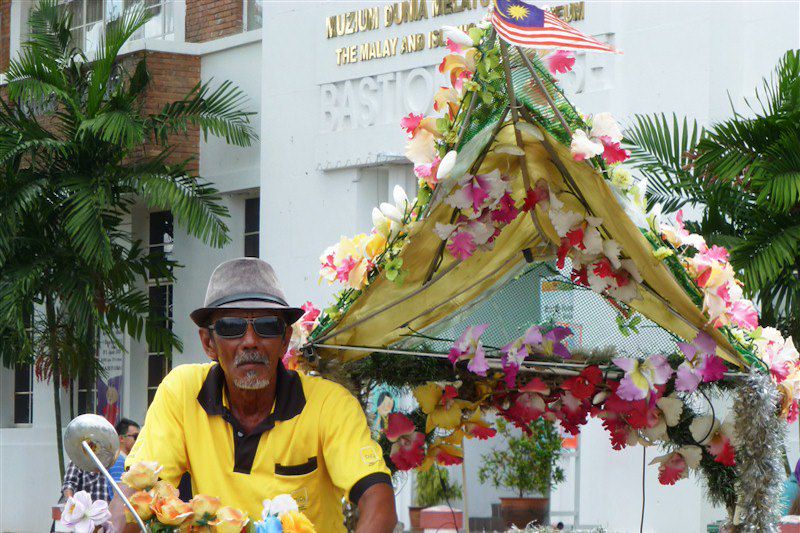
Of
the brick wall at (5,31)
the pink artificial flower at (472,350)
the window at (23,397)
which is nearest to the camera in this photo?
the pink artificial flower at (472,350)

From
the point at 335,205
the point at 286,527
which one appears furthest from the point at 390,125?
the point at 286,527

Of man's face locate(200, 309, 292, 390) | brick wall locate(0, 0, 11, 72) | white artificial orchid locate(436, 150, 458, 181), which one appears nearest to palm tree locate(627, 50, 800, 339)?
white artificial orchid locate(436, 150, 458, 181)

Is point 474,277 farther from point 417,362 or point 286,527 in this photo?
point 286,527

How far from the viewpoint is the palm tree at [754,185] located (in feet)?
31.7

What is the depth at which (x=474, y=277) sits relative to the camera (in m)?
6.15

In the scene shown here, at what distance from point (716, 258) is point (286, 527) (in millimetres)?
2217

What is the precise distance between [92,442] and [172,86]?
1223 cm

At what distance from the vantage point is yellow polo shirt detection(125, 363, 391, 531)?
15.6 feet

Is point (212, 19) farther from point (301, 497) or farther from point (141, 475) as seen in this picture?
point (141, 475)

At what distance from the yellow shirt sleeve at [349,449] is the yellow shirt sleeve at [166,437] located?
1.62ft

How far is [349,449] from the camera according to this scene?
4676 millimetres

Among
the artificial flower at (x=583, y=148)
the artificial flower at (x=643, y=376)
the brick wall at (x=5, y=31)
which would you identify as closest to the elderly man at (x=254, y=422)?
the artificial flower at (x=583, y=148)

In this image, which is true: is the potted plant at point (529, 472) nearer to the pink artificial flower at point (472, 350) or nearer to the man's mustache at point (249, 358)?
the pink artificial flower at point (472, 350)

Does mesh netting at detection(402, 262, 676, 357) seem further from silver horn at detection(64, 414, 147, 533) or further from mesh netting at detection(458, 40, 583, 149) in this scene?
silver horn at detection(64, 414, 147, 533)
